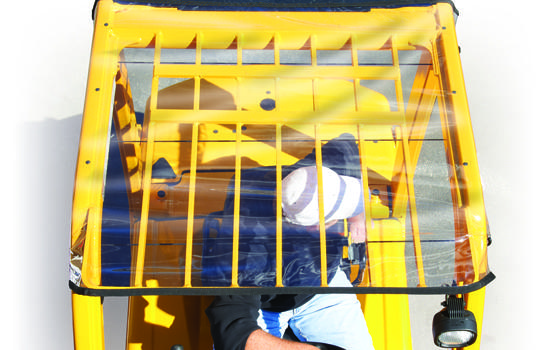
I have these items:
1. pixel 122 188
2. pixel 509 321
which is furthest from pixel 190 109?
pixel 509 321

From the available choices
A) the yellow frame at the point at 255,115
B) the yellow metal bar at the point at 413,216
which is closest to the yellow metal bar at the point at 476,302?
the yellow frame at the point at 255,115

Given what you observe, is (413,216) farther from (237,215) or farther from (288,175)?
(237,215)

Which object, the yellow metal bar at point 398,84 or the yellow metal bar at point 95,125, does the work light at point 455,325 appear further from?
the yellow metal bar at point 95,125

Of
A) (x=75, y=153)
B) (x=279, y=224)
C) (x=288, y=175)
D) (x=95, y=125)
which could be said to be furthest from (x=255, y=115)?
(x=75, y=153)

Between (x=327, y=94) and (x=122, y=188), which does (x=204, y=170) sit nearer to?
(x=122, y=188)

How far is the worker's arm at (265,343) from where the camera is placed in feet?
3.77

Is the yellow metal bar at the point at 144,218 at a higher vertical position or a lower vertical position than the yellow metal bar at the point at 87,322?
higher

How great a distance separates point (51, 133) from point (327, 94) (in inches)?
69.8

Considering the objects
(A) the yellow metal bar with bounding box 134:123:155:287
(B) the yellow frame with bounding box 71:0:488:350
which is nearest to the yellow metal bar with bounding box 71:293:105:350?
(B) the yellow frame with bounding box 71:0:488:350

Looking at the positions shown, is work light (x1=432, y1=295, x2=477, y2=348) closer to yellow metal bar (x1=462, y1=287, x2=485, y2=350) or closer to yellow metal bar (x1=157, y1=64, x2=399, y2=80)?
yellow metal bar (x1=462, y1=287, x2=485, y2=350)

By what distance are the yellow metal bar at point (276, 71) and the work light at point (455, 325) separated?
61cm

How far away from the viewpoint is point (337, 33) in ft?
4.58

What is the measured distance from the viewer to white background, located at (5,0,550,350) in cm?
212

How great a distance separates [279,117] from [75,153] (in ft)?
5.22
